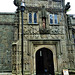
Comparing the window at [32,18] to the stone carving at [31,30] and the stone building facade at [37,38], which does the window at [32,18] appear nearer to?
the stone building facade at [37,38]

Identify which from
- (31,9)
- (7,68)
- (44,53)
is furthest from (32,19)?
(44,53)

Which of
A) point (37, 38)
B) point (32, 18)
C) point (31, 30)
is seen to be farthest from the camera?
point (32, 18)

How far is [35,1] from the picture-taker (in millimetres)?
9828

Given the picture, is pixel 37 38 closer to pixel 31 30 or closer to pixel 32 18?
pixel 31 30

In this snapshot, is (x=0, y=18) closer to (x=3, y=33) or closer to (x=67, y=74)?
(x=3, y=33)

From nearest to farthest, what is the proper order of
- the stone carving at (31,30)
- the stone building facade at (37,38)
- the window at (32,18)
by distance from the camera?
1. the stone building facade at (37,38)
2. the stone carving at (31,30)
3. the window at (32,18)

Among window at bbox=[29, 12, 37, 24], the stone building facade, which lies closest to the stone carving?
the stone building facade

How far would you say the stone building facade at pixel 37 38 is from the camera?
28.5ft

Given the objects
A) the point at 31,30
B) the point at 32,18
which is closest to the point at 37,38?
the point at 31,30

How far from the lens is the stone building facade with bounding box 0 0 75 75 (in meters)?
8.68

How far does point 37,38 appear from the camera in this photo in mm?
9000

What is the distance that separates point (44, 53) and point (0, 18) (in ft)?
27.6

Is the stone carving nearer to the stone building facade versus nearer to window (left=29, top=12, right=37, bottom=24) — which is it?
the stone building facade

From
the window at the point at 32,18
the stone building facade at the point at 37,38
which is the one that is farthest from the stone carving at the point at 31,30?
the window at the point at 32,18
